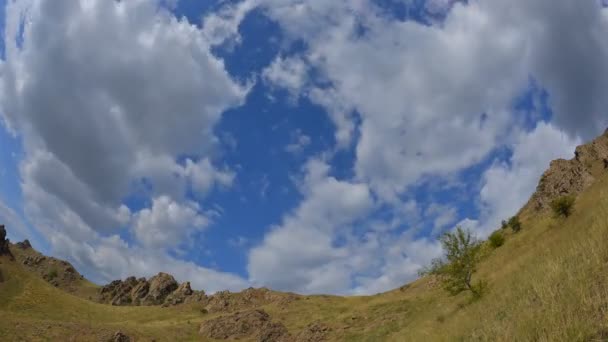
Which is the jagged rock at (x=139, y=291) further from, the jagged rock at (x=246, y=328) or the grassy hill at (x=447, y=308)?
the jagged rock at (x=246, y=328)

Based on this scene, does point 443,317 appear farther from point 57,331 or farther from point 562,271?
point 57,331

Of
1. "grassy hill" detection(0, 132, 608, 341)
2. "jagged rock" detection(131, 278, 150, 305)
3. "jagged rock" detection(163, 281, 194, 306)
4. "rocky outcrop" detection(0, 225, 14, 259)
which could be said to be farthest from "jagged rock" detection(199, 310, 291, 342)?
"jagged rock" detection(131, 278, 150, 305)

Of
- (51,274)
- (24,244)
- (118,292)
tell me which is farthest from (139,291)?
(24,244)

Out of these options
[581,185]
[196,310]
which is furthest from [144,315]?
[581,185]

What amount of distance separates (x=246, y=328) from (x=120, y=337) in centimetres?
2229

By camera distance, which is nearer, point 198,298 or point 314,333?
point 314,333

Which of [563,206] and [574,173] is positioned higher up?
[574,173]

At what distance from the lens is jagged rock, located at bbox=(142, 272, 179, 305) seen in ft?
371

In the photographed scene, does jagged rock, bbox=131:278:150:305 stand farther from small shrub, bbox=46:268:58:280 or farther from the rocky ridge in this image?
small shrub, bbox=46:268:58:280

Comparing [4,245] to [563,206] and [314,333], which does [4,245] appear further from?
[563,206]

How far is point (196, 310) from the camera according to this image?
90.0 metres

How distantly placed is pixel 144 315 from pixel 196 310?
11508mm

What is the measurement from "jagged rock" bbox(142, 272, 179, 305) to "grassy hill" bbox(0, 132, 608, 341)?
82.3 ft

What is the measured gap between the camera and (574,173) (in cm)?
6731
